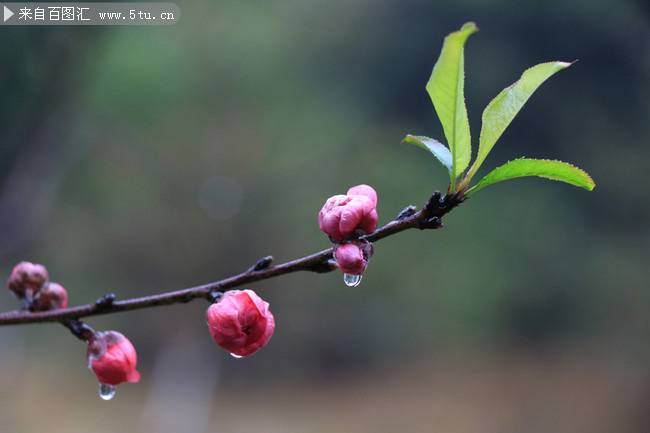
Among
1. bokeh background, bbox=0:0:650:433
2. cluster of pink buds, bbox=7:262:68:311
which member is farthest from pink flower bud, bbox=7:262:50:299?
bokeh background, bbox=0:0:650:433

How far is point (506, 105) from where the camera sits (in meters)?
0.49

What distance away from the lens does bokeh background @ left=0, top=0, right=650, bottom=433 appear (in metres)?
4.38

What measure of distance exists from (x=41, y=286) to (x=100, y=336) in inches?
3.1

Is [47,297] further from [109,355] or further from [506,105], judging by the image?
[506,105]

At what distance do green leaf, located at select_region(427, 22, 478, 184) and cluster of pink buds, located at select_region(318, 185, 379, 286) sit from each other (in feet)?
0.26

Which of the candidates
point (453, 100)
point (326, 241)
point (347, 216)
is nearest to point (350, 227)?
point (347, 216)

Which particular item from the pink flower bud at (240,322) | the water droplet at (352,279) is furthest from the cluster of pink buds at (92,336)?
the water droplet at (352,279)

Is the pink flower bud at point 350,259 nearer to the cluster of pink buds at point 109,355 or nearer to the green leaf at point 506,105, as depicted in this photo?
the green leaf at point 506,105

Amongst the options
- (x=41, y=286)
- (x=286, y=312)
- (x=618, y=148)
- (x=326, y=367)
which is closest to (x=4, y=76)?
(x=41, y=286)

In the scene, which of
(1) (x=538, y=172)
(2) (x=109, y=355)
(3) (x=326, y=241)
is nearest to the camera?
(1) (x=538, y=172)

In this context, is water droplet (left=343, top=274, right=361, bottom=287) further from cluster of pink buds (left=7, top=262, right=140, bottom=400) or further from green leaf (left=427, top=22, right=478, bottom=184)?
cluster of pink buds (left=7, top=262, right=140, bottom=400)

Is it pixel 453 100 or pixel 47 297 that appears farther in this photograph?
pixel 47 297

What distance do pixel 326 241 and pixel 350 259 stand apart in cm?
521

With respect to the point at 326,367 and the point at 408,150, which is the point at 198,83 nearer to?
the point at 408,150
